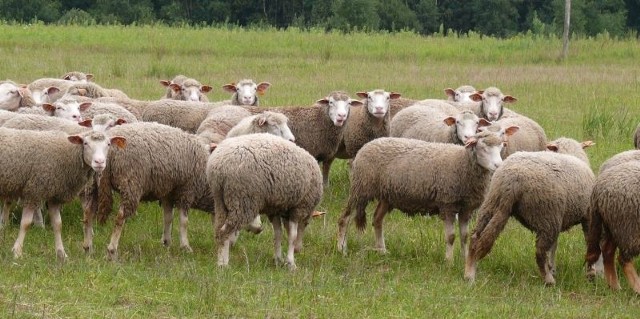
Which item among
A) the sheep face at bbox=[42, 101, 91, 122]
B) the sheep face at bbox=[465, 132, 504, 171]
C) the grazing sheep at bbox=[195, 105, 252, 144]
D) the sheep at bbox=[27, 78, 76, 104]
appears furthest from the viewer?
the sheep at bbox=[27, 78, 76, 104]

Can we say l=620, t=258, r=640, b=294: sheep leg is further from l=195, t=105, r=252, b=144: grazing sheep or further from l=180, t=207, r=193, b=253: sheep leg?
l=195, t=105, r=252, b=144: grazing sheep

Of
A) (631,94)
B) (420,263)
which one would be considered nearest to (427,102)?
(420,263)

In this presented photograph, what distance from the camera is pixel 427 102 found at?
1573 cm

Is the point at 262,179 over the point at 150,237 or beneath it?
over

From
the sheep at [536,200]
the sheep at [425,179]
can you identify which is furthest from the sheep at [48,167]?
the sheep at [536,200]

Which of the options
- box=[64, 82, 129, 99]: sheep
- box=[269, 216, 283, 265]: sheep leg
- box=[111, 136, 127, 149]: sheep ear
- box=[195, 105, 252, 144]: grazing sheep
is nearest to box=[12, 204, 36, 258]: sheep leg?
box=[111, 136, 127, 149]: sheep ear

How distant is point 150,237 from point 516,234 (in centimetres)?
384

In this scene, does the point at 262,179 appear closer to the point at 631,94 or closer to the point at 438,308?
the point at 438,308

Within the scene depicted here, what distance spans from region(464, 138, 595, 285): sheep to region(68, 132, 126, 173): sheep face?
329cm

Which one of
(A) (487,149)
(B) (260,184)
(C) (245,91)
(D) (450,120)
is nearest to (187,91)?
(C) (245,91)

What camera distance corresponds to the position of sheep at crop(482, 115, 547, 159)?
1359 centimetres

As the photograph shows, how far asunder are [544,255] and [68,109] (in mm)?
5865

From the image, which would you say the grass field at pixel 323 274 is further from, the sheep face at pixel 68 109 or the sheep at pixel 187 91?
the sheep at pixel 187 91

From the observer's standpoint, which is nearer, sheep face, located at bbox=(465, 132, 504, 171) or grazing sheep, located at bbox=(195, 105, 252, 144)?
sheep face, located at bbox=(465, 132, 504, 171)
